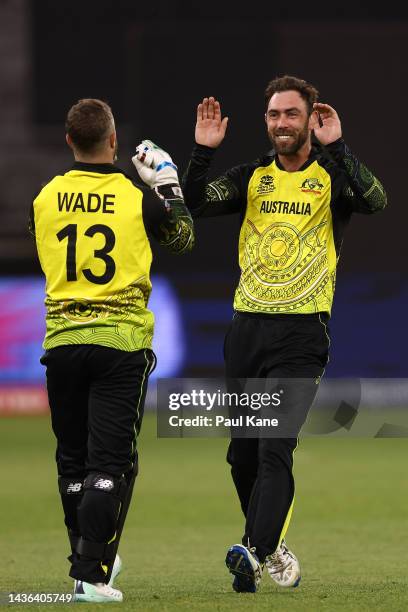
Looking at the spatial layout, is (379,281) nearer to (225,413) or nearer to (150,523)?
(150,523)

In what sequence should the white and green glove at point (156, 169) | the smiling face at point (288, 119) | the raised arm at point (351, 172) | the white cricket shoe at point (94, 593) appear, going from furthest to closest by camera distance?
the smiling face at point (288, 119) < the raised arm at point (351, 172) < the white and green glove at point (156, 169) < the white cricket shoe at point (94, 593)

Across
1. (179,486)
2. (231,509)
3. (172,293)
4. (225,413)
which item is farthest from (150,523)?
(172,293)

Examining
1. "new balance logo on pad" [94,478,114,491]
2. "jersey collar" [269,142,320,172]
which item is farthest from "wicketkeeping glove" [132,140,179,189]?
"new balance logo on pad" [94,478,114,491]

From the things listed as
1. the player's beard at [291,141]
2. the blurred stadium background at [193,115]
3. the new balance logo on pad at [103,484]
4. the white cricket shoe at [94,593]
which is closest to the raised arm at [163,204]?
the player's beard at [291,141]

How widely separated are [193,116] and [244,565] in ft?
40.7

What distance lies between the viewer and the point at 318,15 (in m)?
18.6

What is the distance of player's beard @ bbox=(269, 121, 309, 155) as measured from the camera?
7.12 m

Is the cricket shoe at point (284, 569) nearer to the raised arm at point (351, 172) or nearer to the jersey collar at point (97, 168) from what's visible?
the raised arm at point (351, 172)

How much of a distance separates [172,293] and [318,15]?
3.80m

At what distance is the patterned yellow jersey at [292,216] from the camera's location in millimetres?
7051

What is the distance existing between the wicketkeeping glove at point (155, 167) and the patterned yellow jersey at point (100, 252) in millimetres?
158

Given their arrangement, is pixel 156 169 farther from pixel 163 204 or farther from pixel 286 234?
pixel 286 234

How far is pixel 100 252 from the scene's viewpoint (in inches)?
247

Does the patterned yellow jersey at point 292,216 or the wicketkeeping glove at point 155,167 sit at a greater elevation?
the wicketkeeping glove at point 155,167
